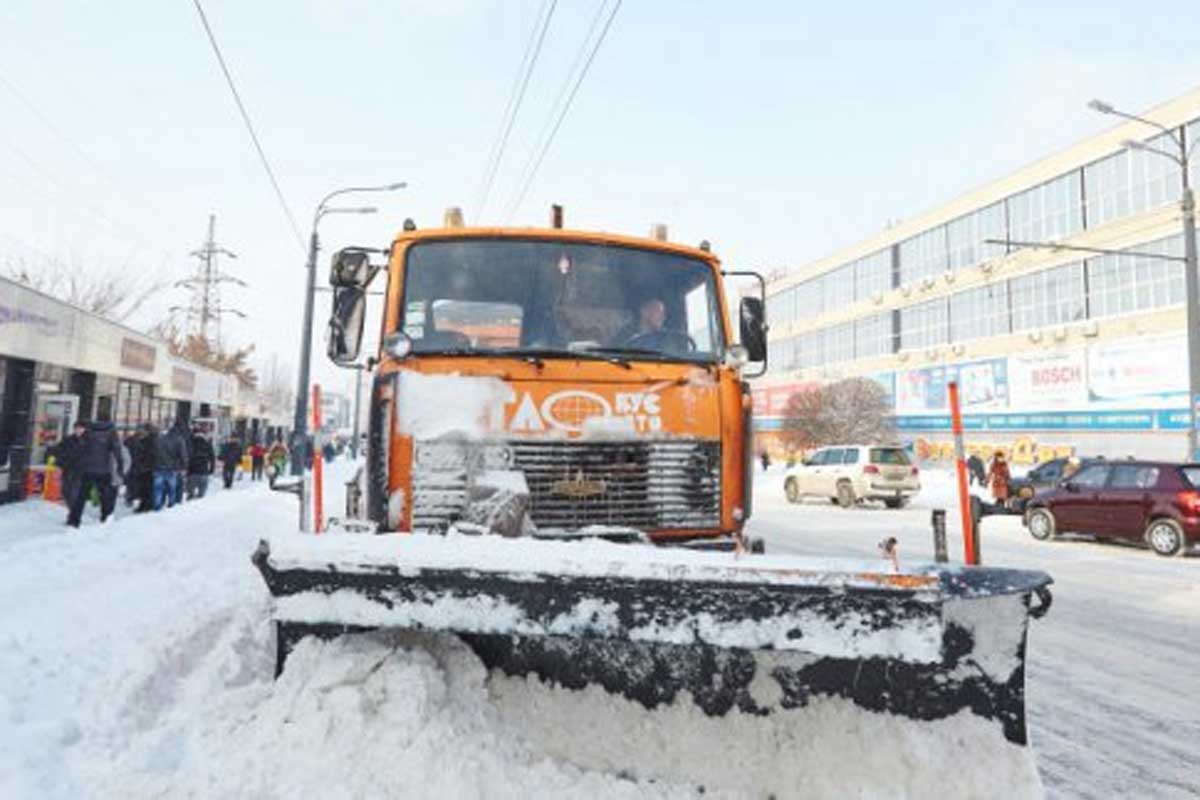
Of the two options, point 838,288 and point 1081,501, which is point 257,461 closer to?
point 1081,501

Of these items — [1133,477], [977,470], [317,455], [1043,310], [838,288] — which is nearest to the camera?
[317,455]

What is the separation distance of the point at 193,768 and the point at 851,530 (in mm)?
15171

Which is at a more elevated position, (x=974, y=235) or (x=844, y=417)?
(x=974, y=235)

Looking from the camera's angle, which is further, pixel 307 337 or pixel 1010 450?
pixel 1010 450

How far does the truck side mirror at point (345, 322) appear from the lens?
15.6 feet

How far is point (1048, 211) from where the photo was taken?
41.2 metres

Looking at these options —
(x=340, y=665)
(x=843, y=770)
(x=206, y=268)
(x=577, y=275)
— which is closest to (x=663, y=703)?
(x=843, y=770)

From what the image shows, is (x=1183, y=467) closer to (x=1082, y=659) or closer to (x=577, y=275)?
(x=1082, y=659)

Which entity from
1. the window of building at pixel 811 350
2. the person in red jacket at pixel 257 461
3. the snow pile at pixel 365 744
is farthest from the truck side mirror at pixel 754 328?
the window of building at pixel 811 350

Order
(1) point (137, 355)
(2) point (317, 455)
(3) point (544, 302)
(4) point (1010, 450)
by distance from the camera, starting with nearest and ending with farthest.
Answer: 1. (2) point (317, 455)
2. (3) point (544, 302)
3. (1) point (137, 355)
4. (4) point (1010, 450)

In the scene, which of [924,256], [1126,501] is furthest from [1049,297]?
[1126,501]

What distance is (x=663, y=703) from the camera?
10.1 ft

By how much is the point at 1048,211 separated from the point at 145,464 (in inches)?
1678

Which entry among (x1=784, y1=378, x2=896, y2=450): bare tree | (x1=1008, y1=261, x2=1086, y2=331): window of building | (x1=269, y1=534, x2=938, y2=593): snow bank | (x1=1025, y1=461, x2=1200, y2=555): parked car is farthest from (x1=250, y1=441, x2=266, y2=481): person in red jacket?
(x1=1008, y1=261, x2=1086, y2=331): window of building
